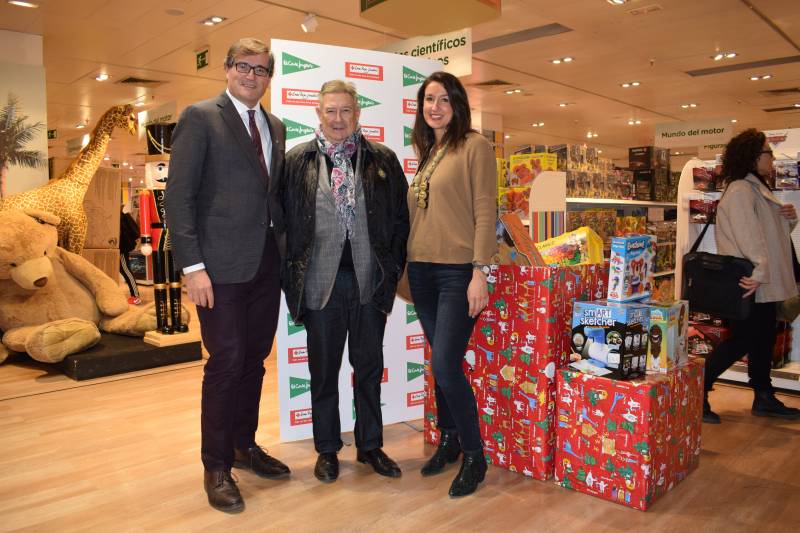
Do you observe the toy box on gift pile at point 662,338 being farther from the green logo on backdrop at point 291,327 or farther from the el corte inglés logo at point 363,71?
the el corte inglés logo at point 363,71

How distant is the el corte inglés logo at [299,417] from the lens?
3.19 metres

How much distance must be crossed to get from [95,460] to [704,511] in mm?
2657

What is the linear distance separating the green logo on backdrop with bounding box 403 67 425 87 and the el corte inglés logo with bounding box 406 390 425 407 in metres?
1.70

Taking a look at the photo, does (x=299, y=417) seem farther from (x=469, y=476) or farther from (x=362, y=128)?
(x=362, y=128)

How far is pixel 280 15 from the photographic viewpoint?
6.37m

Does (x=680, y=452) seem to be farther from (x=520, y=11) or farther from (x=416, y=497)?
(x=520, y=11)

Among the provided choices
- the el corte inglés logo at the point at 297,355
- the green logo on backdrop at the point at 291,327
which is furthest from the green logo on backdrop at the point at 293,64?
the el corte inglés logo at the point at 297,355

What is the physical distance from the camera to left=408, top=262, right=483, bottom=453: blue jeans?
239 centimetres

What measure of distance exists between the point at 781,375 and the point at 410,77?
304cm

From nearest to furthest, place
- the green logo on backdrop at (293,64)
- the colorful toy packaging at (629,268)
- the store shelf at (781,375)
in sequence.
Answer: the colorful toy packaging at (629,268) → the green logo on backdrop at (293,64) → the store shelf at (781,375)

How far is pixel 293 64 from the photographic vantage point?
121 inches

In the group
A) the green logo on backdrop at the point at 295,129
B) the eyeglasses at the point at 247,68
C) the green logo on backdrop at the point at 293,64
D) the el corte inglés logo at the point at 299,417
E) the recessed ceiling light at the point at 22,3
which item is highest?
the recessed ceiling light at the point at 22,3

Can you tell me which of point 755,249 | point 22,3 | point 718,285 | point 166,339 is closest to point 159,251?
point 166,339

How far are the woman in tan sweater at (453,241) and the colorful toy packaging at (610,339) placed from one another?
46 centimetres
